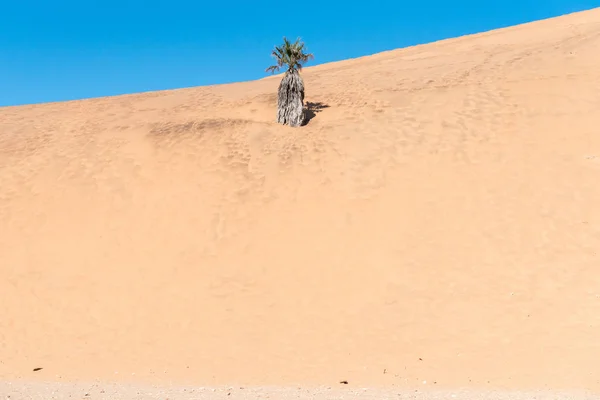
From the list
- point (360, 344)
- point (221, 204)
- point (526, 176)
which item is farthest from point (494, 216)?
point (221, 204)

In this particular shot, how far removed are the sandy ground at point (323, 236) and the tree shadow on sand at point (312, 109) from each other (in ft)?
0.39

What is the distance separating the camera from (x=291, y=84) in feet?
71.4

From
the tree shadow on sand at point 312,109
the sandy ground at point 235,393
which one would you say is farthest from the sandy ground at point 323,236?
the sandy ground at point 235,393

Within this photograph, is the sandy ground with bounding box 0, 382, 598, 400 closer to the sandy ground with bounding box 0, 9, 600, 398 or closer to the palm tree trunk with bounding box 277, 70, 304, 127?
the sandy ground with bounding box 0, 9, 600, 398

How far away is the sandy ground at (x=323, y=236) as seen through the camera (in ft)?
40.3

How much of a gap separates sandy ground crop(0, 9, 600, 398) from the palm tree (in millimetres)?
630

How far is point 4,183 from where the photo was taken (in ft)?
65.4

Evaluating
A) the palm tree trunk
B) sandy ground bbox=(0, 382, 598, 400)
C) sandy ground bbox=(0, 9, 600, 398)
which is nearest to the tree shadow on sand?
sandy ground bbox=(0, 9, 600, 398)

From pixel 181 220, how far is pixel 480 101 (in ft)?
39.9

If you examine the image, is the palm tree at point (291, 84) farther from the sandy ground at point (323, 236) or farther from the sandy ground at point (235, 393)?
the sandy ground at point (235, 393)

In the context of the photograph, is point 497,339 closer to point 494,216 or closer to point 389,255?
point 389,255

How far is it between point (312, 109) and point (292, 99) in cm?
162

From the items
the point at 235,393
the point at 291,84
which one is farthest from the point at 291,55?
the point at 235,393

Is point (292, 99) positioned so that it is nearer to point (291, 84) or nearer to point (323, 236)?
point (291, 84)
